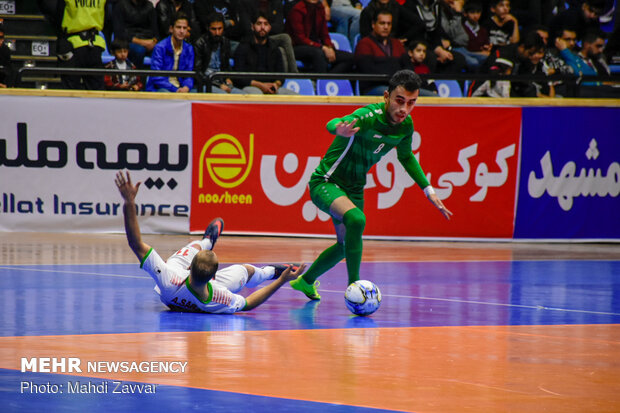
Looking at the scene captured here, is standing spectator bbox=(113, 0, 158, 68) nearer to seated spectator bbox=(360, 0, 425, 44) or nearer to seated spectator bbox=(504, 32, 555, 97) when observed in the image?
seated spectator bbox=(360, 0, 425, 44)

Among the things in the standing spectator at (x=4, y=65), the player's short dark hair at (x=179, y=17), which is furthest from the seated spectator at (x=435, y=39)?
the standing spectator at (x=4, y=65)

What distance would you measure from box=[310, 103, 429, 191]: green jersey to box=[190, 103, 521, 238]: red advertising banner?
514cm

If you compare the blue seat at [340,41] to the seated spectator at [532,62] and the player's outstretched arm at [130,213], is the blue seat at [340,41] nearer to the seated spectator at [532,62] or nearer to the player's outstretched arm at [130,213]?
the seated spectator at [532,62]

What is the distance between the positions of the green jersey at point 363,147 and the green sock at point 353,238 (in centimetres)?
55

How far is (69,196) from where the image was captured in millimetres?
14023

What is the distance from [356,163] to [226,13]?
26.9 ft

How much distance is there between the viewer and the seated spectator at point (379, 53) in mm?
15320

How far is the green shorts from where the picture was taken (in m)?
8.67

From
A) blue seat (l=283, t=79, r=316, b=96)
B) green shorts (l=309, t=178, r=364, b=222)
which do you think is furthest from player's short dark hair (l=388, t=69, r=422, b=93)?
blue seat (l=283, t=79, r=316, b=96)

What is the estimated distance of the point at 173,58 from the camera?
48.4ft

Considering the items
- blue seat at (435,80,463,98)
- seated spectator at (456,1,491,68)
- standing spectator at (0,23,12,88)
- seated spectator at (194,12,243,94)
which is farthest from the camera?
seated spectator at (456,1,491,68)

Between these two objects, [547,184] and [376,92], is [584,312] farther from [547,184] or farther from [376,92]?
[376,92]

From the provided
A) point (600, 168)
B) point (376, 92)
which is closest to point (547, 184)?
point (600, 168)

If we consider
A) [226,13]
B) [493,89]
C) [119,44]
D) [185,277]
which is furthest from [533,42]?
[185,277]
